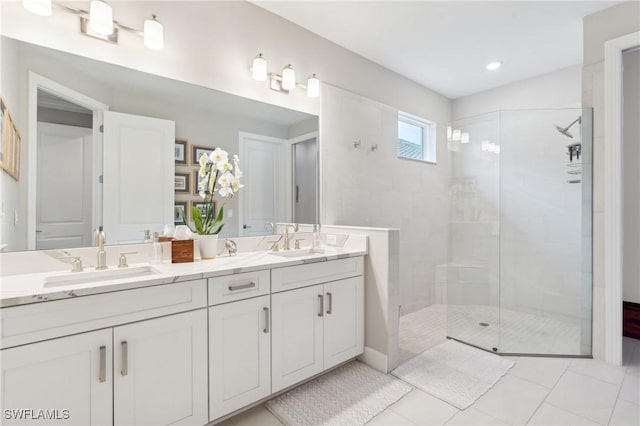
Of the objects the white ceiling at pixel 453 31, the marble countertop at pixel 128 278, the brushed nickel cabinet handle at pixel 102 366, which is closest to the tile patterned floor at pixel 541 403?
the brushed nickel cabinet handle at pixel 102 366

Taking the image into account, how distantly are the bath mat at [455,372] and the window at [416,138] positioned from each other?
6.74ft

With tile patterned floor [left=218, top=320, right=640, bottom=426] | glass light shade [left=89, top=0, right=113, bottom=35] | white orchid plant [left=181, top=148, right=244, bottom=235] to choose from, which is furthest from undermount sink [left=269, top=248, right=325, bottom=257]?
glass light shade [left=89, top=0, right=113, bottom=35]

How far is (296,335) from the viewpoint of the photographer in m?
1.80

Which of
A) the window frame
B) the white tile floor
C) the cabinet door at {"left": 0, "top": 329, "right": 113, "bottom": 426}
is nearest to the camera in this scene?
the cabinet door at {"left": 0, "top": 329, "right": 113, "bottom": 426}

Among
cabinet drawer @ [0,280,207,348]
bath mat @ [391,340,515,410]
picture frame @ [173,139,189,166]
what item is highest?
picture frame @ [173,139,189,166]

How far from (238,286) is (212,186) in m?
0.76

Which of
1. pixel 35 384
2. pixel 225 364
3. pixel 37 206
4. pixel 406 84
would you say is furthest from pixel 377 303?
pixel 406 84

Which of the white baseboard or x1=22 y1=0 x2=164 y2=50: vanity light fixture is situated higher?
x1=22 y1=0 x2=164 y2=50: vanity light fixture

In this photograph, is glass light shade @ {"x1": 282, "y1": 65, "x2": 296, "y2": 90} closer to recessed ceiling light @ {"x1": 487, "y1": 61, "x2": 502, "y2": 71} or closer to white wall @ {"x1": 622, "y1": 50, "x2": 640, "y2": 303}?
recessed ceiling light @ {"x1": 487, "y1": 61, "x2": 502, "y2": 71}

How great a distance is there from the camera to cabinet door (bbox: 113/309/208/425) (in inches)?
48.0

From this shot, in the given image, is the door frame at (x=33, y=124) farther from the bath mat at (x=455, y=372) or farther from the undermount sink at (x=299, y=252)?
the bath mat at (x=455, y=372)

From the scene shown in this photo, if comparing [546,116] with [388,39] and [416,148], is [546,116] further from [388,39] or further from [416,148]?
[388,39]

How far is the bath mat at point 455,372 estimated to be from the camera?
1853mm

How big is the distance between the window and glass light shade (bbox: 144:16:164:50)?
248 cm
